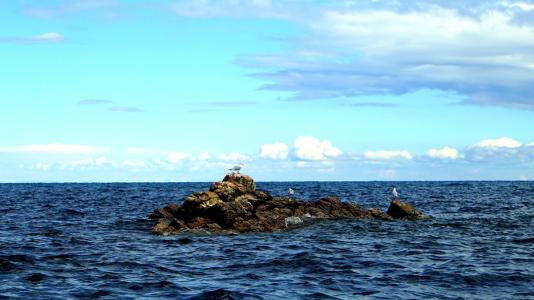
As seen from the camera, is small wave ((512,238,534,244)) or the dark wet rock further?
the dark wet rock

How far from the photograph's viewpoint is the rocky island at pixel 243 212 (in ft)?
130

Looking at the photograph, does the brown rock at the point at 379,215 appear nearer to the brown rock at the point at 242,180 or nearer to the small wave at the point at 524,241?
the brown rock at the point at 242,180

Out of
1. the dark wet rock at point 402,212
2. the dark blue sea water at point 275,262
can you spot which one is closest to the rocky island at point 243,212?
the dark wet rock at point 402,212

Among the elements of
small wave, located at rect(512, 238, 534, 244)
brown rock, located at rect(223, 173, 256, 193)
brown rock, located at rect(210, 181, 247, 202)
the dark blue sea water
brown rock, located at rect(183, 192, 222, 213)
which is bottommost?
the dark blue sea water

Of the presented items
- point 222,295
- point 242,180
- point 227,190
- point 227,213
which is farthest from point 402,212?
point 222,295

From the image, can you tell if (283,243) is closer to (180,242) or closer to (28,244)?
(180,242)

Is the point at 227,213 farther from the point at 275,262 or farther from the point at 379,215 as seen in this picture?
the point at 379,215

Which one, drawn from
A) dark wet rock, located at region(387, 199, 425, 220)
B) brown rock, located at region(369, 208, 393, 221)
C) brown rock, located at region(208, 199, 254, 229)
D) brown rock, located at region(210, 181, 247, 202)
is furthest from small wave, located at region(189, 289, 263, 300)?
dark wet rock, located at region(387, 199, 425, 220)

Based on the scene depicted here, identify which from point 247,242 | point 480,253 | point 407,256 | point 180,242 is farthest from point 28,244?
point 480,253

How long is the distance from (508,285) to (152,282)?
13.0m

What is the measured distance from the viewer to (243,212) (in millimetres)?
41062

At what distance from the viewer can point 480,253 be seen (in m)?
30.0

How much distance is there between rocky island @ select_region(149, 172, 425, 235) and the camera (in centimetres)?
3969

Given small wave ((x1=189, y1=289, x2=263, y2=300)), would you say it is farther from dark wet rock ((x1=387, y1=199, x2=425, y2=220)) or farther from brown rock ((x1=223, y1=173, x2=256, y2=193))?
dark wet rock ((x1=387, y1=199, x2=425, y2=220))
